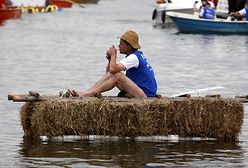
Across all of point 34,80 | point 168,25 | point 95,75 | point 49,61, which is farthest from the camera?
point 168,25

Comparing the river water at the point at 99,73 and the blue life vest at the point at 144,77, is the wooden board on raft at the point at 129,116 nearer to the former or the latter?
the river water at the point at 99,73

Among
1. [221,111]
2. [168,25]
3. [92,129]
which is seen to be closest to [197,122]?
[221,111]

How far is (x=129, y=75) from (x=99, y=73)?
11.8 m

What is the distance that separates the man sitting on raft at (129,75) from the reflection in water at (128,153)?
73cm

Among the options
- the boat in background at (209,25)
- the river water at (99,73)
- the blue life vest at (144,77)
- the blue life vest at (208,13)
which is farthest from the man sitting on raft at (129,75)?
the boat in background at (209,25)

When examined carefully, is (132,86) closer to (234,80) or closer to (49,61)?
(234,80)

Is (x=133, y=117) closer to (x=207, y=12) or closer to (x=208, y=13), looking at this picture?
(x=207, y=12)

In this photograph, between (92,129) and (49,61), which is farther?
(49,61)

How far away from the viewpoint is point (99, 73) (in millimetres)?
27188

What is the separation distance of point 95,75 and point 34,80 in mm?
2389

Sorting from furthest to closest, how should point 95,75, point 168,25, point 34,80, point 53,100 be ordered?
point 168,25 → point 95,75 → point 34,80 → point 53,100

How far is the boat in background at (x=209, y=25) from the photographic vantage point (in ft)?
146

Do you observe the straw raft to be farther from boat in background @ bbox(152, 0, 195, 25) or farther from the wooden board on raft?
boat in background @ bbox(152, 0, 195, 25)

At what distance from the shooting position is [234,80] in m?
25.7
